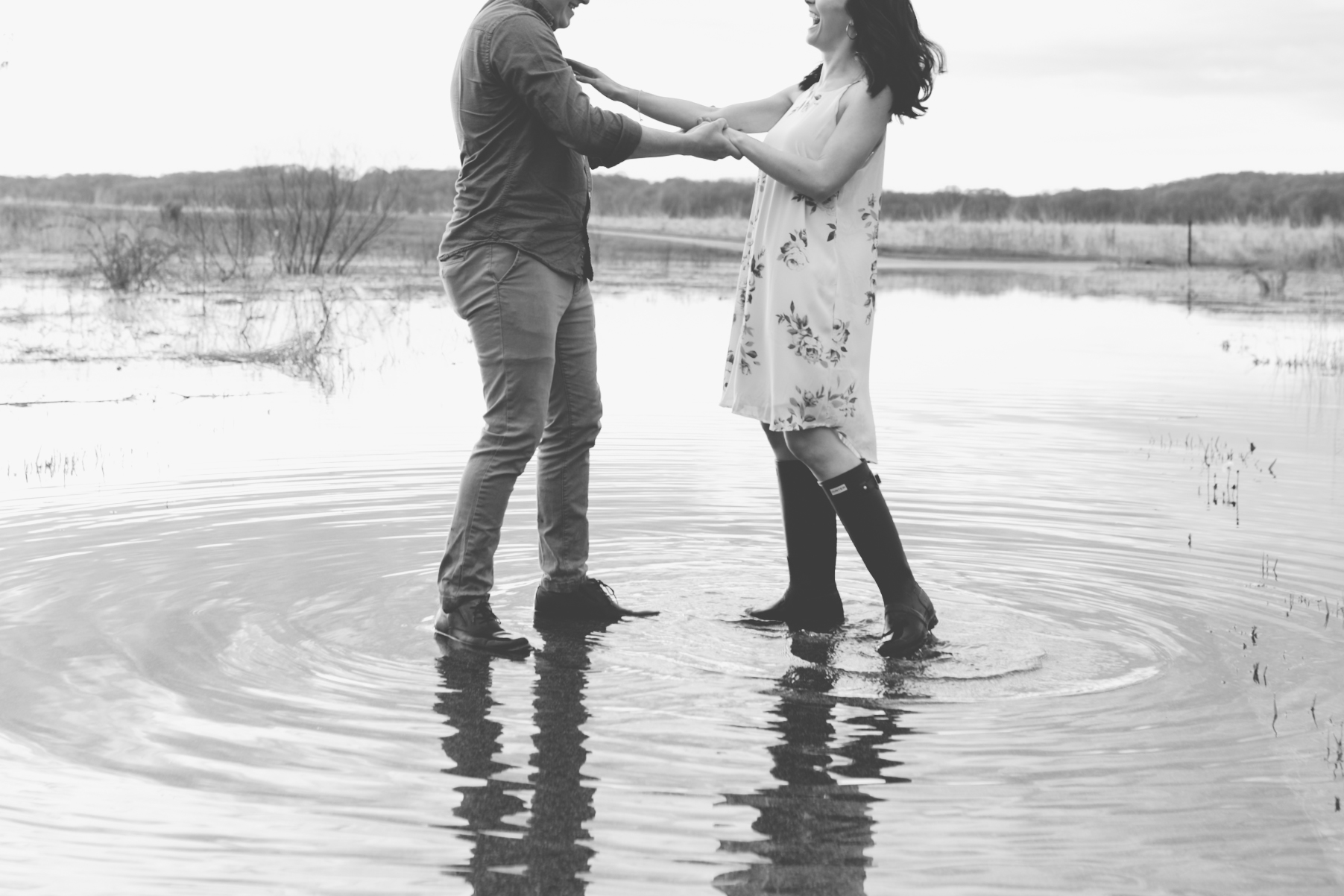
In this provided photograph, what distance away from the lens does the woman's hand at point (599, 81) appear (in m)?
5.40

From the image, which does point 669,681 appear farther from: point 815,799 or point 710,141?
point 710,141

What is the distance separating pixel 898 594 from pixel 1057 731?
922 millimetres

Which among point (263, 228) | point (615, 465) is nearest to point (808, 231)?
point (615, 465)

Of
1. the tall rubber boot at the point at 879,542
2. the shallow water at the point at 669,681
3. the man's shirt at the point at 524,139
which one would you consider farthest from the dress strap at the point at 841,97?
the shallow water at the point at 669,681

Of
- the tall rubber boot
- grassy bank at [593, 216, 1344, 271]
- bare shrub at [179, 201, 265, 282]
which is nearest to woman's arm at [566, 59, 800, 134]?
the tall rubber boot

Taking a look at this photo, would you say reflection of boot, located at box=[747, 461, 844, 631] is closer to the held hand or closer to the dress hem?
the dress hem

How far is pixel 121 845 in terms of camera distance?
320 cm

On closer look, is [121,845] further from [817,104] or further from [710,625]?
[817,104]

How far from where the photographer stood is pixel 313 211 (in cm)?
2688

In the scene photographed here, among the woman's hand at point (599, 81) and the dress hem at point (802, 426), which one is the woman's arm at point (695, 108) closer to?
the woman's hand at point (599, 81)

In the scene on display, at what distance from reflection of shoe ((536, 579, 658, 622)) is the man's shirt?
1.07 m

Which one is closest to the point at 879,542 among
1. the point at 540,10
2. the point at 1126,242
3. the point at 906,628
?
the point at 906,628

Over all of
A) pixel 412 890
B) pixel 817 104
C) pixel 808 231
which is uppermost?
pixel 817 104

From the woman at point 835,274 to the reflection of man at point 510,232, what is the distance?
0.31 metres
